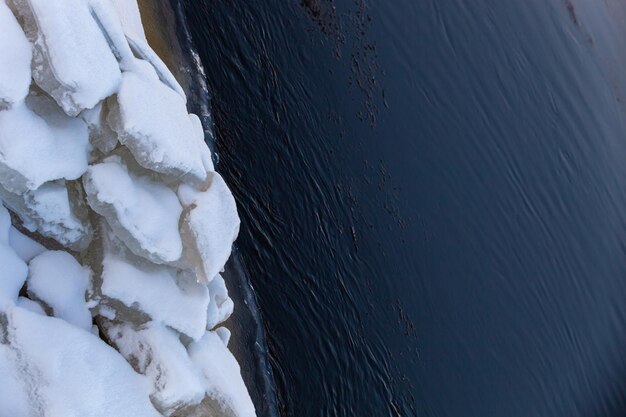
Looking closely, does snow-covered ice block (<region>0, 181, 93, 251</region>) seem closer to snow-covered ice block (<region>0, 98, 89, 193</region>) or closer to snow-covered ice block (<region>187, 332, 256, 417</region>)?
snow-covered ice block (<region>0, 98, 89, 193</region>)

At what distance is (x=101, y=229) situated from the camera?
3.24 meters

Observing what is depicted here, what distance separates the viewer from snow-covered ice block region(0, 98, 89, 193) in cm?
270

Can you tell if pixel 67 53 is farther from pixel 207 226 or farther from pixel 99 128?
pixel 207 226

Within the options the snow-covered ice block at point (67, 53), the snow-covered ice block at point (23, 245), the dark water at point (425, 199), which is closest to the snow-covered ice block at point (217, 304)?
the snow-covered ice block at point (23, 245)

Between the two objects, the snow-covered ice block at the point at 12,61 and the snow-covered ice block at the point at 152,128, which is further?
the snow-covered ice block at the point at 152,128

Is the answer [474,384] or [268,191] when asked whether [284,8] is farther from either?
[474,384]

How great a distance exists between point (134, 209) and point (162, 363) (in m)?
0.73

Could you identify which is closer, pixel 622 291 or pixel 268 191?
pixel 268 191

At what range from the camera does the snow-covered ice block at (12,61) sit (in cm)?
262

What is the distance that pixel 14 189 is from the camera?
281cm

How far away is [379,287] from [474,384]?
144 centimetres

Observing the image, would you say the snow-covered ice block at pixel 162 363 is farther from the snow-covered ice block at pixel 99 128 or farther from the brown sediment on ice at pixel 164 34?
the brown sediment on ice at pixel 164 34

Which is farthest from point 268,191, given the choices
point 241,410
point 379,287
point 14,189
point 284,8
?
point 14,189

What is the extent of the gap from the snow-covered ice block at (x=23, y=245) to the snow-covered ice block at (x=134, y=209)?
0.35 metres
